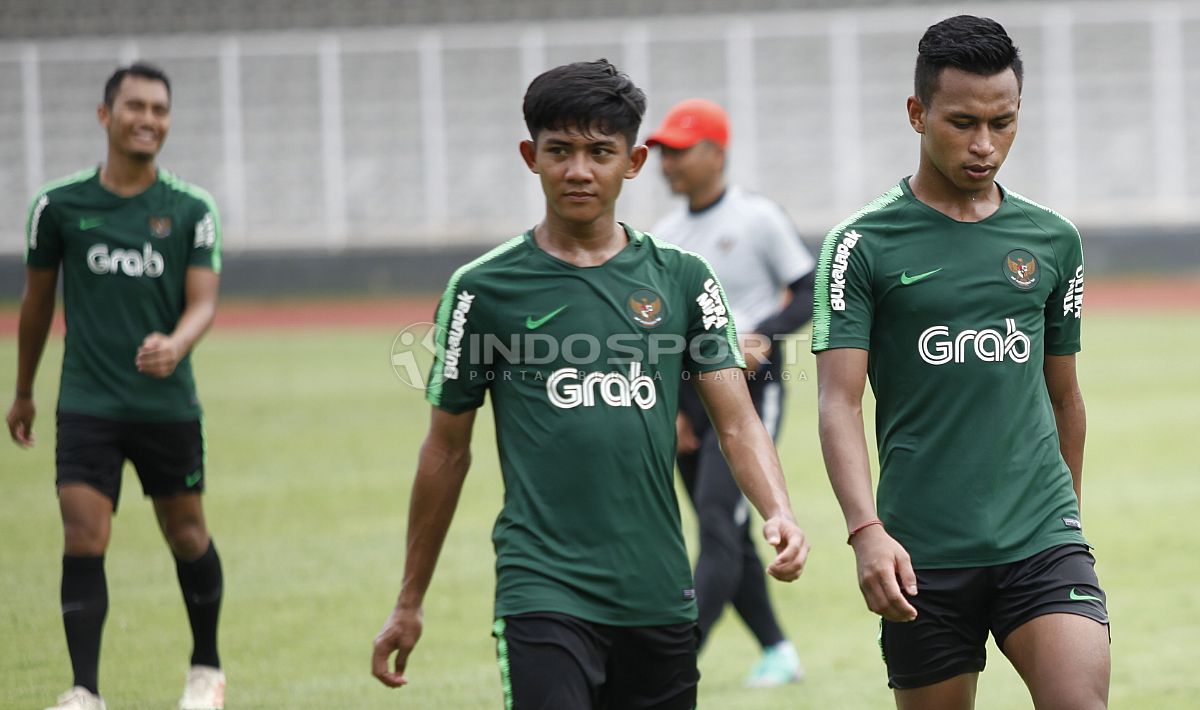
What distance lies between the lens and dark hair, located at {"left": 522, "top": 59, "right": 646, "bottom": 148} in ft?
12.4

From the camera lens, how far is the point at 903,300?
13.3 ft

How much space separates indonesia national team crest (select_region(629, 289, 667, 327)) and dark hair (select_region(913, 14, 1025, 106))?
92cm

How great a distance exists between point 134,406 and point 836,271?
3.25 metres

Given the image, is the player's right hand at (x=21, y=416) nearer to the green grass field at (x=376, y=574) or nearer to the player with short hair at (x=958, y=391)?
the green grass field at (x=376, y=574)

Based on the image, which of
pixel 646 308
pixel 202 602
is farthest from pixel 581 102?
pixel 202 602

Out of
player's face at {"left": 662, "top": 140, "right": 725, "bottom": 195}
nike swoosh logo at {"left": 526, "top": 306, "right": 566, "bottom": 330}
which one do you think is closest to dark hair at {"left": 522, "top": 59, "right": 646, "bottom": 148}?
nike swoosh logo at {"left": 526, "top": 306, "right": 566, "bottom": 330}

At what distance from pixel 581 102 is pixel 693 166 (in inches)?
131

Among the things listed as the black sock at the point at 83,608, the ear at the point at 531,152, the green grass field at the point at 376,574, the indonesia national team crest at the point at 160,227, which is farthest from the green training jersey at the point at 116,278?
the ear at the point at 531,152

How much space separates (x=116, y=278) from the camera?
6227 millimetres

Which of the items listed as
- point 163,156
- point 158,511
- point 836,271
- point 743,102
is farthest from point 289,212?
point 836,271

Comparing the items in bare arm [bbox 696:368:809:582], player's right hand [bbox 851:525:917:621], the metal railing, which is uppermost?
the metal railing

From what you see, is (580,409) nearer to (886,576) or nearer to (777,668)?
(886,576)

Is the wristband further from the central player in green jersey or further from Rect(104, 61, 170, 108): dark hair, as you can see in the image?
Rect(104, 61, 170, 108): dark hair

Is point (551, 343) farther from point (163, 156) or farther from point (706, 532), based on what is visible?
point (163, 156)
